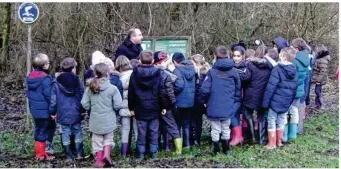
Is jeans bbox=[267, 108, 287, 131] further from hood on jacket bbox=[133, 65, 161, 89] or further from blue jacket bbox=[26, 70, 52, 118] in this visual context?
blue jacket bbox=[26, 70, 52, 118]

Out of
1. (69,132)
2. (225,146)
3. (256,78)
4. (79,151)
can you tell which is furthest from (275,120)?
(69,132)

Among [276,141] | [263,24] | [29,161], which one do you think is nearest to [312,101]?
[263,24]

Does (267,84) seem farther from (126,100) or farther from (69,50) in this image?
(69,50)

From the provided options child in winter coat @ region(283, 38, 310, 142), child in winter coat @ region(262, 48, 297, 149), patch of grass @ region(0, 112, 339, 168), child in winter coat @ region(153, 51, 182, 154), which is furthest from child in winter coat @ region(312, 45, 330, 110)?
child in winter coat @ region(153, 51, 182, 154)

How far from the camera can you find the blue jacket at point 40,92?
7789 millimetres

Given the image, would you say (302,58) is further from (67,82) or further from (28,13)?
(28,13)

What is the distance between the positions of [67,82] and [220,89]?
2.16 meters

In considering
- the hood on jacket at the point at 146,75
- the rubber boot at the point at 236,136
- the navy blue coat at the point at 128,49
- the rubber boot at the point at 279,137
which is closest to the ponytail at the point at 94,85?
the hood on jacket at the point at 146,75

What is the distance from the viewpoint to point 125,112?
25.7ft

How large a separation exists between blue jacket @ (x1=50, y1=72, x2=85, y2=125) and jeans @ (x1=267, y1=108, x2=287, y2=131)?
2.89m

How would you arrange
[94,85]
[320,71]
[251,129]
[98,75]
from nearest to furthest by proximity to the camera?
[94,85] < [98,75] < [251,129] < [320,71]

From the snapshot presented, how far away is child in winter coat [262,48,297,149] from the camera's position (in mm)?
8234

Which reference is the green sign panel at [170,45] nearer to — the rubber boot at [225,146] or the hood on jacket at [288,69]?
the hood on jacket at [288,69]

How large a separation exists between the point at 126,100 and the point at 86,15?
7631 mm
